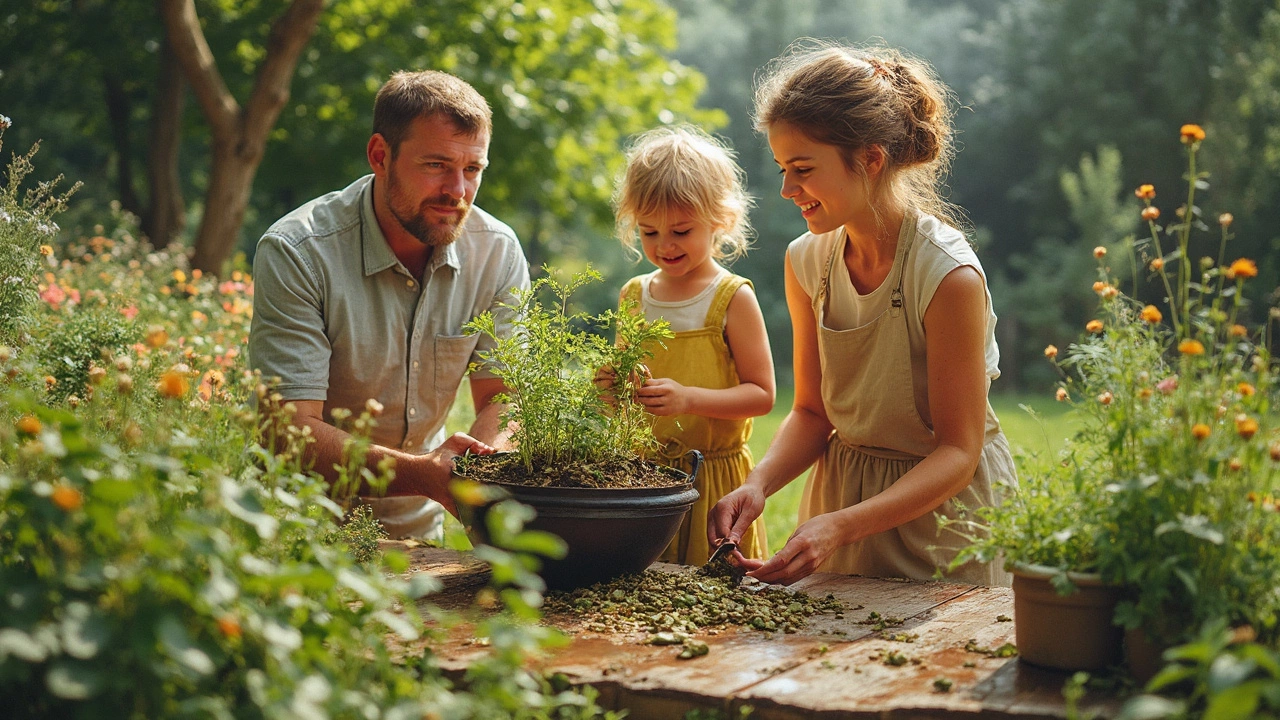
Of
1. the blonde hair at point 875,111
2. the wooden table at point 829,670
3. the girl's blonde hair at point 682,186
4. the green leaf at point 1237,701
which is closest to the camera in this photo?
the green leaf at point 1237,701

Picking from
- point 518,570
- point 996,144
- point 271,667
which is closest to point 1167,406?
point 518,570

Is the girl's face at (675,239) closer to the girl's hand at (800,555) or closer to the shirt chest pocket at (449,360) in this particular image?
the shirt chest pocket at (449,360)

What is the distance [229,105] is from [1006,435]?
6.50 meters

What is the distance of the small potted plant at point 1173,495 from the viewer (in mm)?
1492

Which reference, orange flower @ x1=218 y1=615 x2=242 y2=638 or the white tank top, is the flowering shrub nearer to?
orange flower @ x1=218 y1=615 x2=242 y2=638

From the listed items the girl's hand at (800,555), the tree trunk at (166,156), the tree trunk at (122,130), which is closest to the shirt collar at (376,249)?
the girl's hand at (800,555)

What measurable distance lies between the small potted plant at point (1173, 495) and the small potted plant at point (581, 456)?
0.66 meters

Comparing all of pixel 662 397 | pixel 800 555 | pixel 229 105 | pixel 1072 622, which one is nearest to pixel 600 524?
pixel 800 555

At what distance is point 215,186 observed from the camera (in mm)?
7191

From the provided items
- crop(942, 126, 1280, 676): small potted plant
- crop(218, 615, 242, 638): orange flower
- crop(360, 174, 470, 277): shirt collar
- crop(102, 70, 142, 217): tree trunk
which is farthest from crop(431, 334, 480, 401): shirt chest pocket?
crop(102, 70, 142, 217): tree trunk

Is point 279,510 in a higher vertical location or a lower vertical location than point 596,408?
lower

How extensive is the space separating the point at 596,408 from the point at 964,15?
99.2ft

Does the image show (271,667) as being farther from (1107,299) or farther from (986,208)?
(986,208)

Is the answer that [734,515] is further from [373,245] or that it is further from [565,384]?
[373,245]
